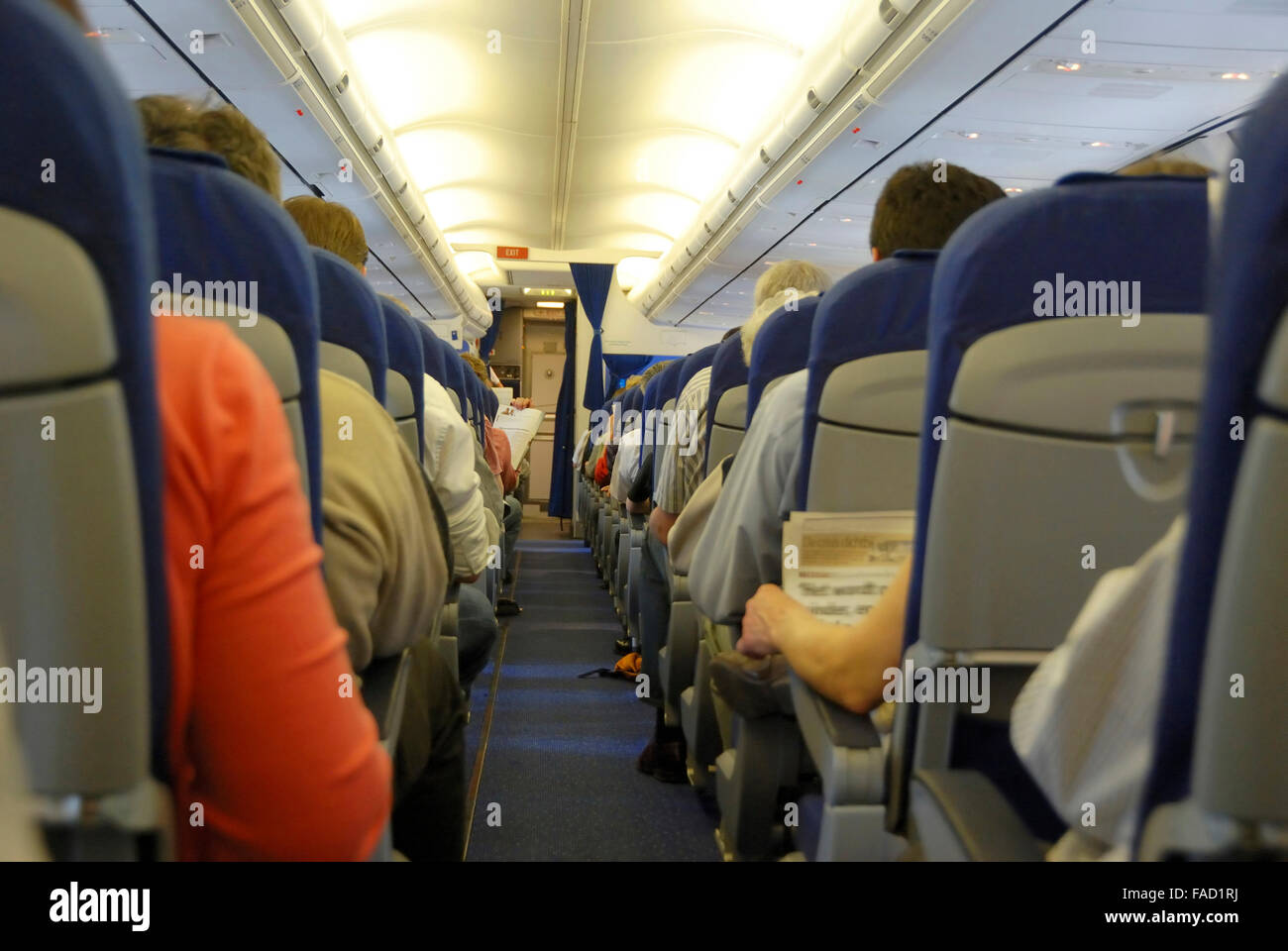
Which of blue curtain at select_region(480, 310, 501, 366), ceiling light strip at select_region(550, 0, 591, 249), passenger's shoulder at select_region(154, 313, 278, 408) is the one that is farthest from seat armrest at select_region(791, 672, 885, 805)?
blue curtain at select_region(480, 310, 501, 366)

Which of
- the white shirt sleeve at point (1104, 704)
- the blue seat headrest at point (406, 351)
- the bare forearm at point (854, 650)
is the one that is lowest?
the bare forearm at point (854, 650)

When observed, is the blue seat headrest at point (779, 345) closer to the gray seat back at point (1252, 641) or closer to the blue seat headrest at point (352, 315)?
the blue seat headrest at point (352, 315)

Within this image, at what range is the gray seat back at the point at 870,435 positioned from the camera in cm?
158

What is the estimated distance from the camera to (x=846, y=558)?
1.57 m

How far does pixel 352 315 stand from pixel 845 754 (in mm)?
1096

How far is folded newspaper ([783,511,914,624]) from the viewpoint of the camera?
155 centimetres

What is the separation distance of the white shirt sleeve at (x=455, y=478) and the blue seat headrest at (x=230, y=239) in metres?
1.63

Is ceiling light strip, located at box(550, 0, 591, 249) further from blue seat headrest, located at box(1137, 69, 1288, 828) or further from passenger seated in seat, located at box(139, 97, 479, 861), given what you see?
blue seat headrest, located at box(1137, 69, 1288, 828)

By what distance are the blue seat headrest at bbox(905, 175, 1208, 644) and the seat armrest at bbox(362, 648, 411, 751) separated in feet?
3.14

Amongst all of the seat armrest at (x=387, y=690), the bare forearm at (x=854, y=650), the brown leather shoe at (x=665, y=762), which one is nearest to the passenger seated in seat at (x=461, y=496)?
the brown leather shoe at (x=665, y=762)

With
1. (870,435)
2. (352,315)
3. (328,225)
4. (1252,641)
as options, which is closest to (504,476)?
(328,225)

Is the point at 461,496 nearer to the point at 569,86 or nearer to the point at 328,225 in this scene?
the point at 328,225

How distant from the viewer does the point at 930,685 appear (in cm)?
117

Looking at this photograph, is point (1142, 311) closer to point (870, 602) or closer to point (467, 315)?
point (870, 602)
